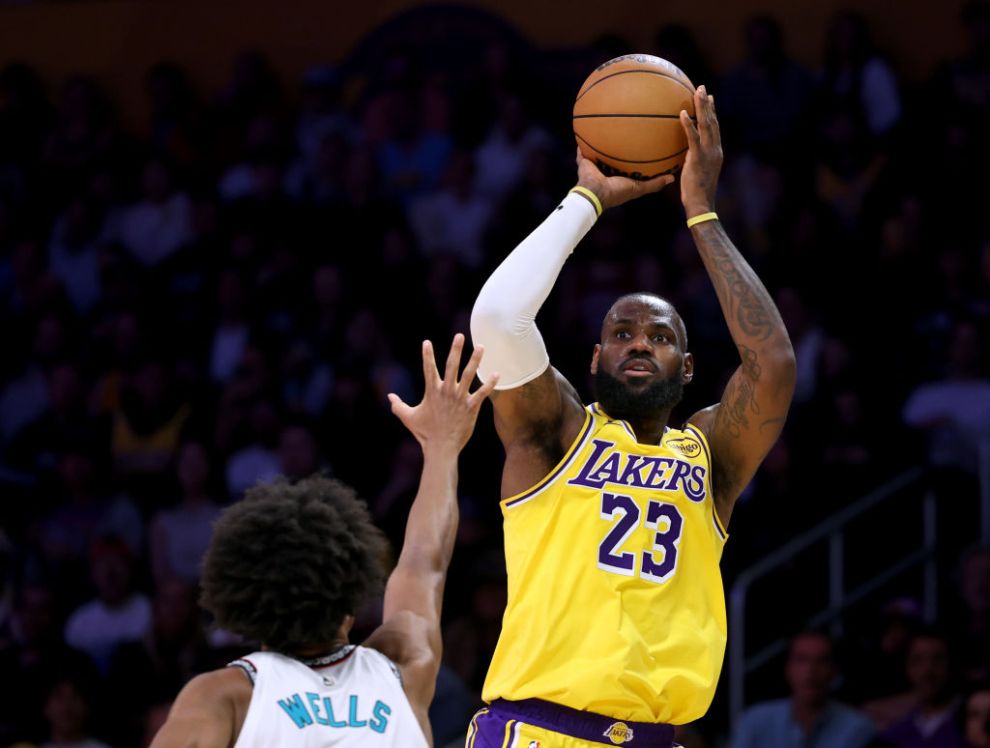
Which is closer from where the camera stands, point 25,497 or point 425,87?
point 25,497

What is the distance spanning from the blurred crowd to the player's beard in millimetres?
3114

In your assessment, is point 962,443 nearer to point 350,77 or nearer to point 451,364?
point 451,364

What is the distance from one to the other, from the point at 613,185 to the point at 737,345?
637 mm

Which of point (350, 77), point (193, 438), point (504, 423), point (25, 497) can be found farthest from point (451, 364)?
point (350, 77)

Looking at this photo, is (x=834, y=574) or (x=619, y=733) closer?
(x=619, y=733)

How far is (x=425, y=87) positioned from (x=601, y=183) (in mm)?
7654

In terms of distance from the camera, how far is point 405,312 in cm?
1079

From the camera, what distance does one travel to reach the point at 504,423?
198 inches

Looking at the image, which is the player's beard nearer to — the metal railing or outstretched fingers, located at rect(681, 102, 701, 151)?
outstretched fingers, located at rect(681, 102, 701, 151)

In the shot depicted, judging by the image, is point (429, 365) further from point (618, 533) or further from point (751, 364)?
point (751, 364)

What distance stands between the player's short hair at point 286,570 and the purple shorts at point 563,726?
2.65 feet

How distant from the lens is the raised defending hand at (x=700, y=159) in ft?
17.0

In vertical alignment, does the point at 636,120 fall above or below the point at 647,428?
above

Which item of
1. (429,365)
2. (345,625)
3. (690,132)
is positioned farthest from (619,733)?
(690,132)
